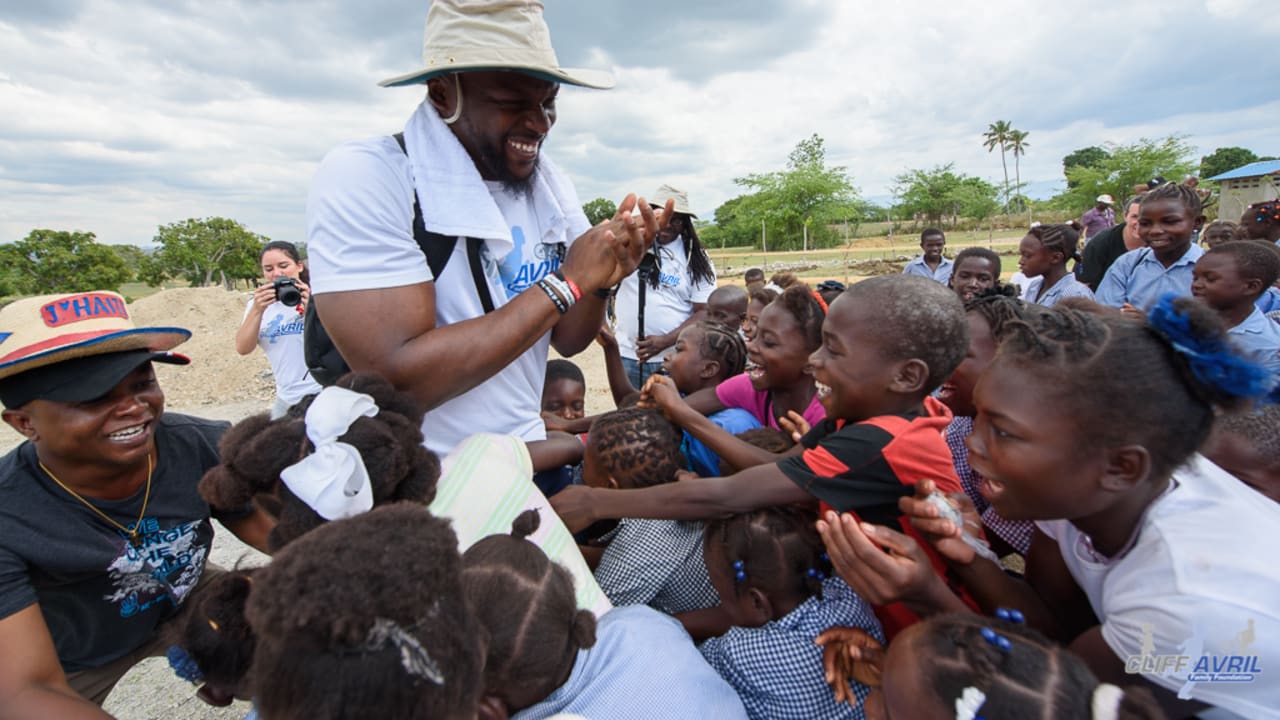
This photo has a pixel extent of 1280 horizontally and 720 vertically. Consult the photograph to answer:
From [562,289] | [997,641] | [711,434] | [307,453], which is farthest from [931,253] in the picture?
[307,453]

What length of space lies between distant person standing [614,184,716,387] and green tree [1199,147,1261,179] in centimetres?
6831

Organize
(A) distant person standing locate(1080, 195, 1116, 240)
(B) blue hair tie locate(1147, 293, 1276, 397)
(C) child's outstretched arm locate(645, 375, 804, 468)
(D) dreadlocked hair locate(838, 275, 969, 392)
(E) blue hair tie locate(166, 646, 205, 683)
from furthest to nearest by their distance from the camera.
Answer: (A) distant person standing locate(1080, 195, 1116, 240)
(C) child's outstretched arm locate(645, 375, 804, 468)
(D) dreadlocked hair locate(838, 275, 969, 392)
(E) blue hair tie locate(166, 646, 205, 683)
(B) blue hair tie locate(1147, 293, 1276, 397)

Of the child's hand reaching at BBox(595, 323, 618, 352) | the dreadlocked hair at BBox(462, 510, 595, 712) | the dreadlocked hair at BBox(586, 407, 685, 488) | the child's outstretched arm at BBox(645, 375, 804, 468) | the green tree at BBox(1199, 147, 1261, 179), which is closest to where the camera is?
the dreadlocked hair at BBox(462, 510, 595, 712)

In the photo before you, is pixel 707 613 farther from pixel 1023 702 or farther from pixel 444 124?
pixel 444 124

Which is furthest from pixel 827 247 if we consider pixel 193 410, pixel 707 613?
pixel 707 613

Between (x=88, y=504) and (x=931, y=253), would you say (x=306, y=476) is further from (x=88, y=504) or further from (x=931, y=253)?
(x=931, y=253)

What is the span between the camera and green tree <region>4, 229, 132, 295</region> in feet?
95.8

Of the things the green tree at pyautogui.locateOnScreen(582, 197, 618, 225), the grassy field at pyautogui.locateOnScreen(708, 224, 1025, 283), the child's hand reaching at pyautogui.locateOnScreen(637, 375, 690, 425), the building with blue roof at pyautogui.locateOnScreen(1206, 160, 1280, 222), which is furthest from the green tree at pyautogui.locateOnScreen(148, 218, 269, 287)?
the building with blue roof at pyautogui.locateOnScreen(1206, 160, 1280, 222)

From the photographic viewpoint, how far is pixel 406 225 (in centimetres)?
155

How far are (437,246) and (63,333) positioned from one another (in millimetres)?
1136

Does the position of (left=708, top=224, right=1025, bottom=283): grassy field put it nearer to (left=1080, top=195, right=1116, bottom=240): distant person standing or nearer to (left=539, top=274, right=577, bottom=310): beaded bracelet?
(left=1080, top=195, right=1116, bottom=240): distant person standing

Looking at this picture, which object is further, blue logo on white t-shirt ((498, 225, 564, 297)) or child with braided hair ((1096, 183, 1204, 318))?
child with braided hair ((1096, 183, 1204, 318))

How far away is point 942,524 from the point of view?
149 cm

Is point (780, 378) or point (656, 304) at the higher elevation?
point (656, 304)
